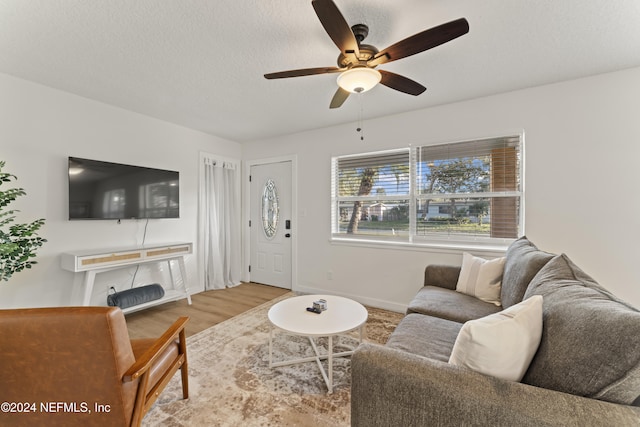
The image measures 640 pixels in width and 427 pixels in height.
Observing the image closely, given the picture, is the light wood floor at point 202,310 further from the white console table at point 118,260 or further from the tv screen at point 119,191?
the tv screen at point 119,191

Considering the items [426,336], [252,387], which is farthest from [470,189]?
[252,387]

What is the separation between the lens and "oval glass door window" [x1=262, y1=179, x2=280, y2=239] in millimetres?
4328

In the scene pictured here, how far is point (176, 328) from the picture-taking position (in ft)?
5.08

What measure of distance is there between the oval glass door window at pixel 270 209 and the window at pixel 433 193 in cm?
106

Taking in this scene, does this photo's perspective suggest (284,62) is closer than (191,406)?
No

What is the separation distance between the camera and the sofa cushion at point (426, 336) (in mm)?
1442

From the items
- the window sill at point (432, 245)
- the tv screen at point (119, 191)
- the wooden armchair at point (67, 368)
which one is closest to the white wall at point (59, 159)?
the tv screen at point (119, 191)

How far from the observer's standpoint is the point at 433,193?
316 centimetres

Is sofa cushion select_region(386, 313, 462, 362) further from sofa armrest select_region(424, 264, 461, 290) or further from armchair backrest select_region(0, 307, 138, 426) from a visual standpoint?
armchair backrest select_region(0, 307, 138, 426)

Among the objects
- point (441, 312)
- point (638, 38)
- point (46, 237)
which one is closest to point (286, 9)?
point (441, 312)

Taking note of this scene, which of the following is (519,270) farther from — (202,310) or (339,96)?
(202,310)

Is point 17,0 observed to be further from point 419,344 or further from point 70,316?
point 419,344

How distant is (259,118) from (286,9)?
6.32 ft

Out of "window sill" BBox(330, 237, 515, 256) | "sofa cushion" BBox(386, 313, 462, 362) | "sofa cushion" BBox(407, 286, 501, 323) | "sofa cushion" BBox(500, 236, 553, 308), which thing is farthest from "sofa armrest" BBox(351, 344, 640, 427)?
"window sill" BBox(330, 237, 515, 256)
